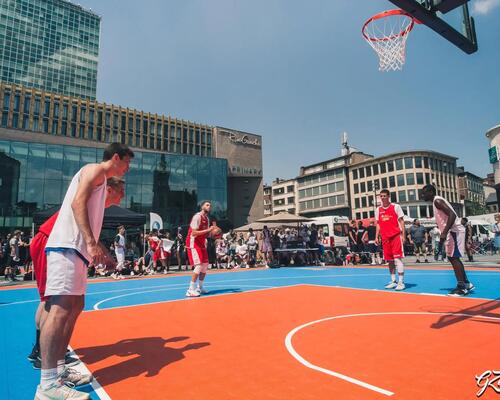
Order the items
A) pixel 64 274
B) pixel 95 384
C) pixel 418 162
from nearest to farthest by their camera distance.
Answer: pixel 64 274 < pixel 95 384 < pixel 418 162

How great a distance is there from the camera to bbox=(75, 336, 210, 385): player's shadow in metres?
2.91

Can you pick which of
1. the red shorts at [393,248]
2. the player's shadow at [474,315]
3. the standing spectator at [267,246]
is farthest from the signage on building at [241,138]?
the player's shadow at [474,315]

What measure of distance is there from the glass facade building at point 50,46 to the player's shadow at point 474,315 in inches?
4247

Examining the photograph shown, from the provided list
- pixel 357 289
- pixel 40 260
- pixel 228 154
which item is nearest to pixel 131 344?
pixel 40 260

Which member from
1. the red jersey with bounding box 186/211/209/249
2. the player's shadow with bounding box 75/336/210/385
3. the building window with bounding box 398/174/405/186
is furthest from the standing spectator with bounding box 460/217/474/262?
the building window with bounding box 398/174/405/186

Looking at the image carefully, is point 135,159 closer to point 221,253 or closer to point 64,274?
point 221,253

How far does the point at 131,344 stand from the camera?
3.85 meters

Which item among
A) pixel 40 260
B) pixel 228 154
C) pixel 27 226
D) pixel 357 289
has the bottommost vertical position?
pixel 357 289

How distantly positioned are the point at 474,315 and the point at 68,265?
5.15 m

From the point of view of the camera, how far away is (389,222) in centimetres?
806

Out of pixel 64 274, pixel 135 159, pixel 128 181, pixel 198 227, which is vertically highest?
pixel 135 159

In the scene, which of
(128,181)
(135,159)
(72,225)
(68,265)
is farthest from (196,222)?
(135,159)

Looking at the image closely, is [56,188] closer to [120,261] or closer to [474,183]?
[120,261]

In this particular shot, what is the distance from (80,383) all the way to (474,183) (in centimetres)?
10821
